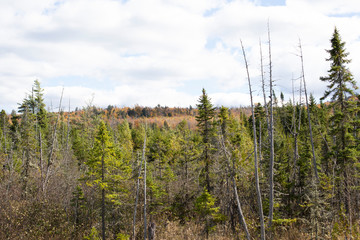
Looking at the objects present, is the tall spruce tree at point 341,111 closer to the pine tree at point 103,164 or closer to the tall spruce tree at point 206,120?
the tall spruce tree at point 206,120

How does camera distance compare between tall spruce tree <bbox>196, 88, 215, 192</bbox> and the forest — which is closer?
the forest

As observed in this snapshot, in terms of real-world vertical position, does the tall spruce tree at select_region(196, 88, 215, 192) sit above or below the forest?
above

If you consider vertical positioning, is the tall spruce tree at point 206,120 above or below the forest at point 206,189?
above

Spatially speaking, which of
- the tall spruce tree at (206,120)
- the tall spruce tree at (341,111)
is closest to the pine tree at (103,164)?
the tall spruce tree at (206,120)

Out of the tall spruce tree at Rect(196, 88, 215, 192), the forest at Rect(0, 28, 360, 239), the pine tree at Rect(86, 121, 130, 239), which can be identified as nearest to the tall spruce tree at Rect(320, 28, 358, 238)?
the forest at Rect(0, 28, 360, 239)

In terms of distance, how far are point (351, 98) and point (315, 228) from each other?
1047 centimetres

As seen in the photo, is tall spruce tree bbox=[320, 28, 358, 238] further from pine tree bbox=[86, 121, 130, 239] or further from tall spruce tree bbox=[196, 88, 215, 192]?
pine tree bbox=[86, 121, 130, 239]

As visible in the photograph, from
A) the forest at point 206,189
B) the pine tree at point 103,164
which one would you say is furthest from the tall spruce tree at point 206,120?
the pine tree at point 103,164

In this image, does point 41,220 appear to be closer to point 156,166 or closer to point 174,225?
point 174,225

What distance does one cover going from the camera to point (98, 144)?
53.1 feet

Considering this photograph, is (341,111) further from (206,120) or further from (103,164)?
(103,164)

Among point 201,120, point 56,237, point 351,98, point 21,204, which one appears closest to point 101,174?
point 56,237

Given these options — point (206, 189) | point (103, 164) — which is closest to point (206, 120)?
point (206, 189)

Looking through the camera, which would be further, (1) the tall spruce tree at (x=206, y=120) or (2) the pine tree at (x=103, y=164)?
(1) the tall spruce tree at (x=206, y=120)
